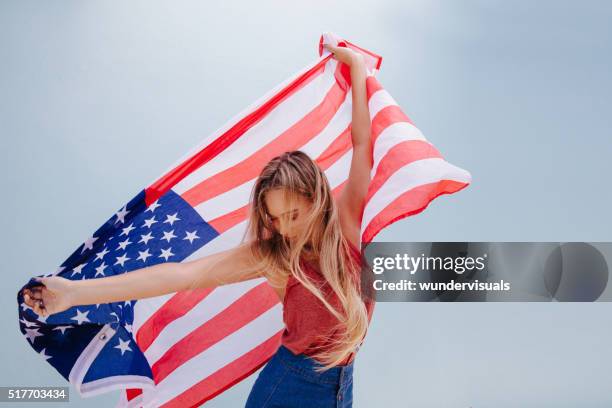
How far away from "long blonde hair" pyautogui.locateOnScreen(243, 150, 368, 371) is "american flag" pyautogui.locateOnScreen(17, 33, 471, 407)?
27cm

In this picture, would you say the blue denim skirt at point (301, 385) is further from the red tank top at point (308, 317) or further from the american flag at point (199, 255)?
the american flag at point (199, 255)

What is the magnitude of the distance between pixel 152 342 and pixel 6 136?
1884 millimetres

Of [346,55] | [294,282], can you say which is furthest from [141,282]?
[346,55]

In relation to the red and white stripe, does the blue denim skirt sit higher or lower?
lower

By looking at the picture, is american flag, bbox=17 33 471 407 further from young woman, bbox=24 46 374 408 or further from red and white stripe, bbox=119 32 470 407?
young woman, bbox=24 46 374 408

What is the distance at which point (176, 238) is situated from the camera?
6.93 feet

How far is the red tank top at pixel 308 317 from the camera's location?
5.40 feet

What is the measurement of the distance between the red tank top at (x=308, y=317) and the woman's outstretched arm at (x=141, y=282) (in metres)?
0.15

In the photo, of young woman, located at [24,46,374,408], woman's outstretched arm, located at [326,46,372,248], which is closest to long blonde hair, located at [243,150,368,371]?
young woman, located at [24,46,374,408]

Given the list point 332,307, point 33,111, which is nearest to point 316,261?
point 332,307

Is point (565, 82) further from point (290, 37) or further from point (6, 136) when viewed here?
point (6, 136)

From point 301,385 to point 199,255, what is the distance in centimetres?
68

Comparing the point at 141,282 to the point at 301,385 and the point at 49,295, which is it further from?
the point at 301,385

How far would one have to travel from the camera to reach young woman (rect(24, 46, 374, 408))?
5.37 feet
